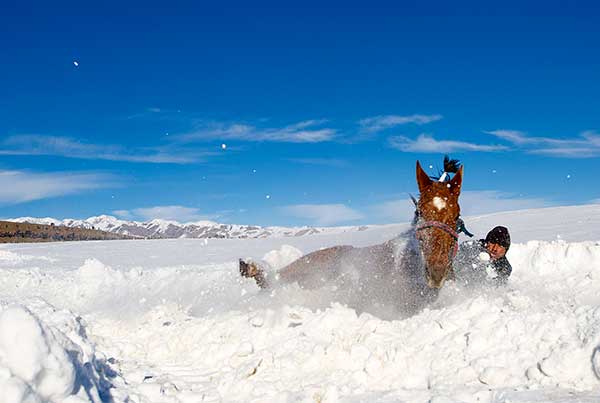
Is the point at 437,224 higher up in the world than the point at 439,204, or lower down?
lower down

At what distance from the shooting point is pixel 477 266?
6949mm

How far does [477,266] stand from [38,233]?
37522mm

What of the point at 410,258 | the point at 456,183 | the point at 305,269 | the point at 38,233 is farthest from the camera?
the point at 38,233

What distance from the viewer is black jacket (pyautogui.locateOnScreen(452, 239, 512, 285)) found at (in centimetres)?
670

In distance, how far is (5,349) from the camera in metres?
3.17

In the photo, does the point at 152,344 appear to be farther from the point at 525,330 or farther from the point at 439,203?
the point at 525,330

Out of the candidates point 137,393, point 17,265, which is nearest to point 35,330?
point 137,393

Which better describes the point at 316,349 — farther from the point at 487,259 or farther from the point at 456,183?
the point at 487,259

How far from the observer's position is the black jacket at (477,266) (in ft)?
22.0

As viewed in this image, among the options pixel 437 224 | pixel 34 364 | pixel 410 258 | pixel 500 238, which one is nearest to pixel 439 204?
pixel 437 224

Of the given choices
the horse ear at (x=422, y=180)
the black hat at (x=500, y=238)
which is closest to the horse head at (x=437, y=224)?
the horse ear at (x=422, y=180)

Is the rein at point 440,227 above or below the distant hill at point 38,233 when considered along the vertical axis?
below

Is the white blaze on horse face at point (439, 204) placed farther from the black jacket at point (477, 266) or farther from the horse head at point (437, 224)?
the black jacket at point (477, 266)

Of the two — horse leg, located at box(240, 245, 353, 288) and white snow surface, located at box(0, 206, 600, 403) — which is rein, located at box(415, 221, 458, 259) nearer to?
white snow surface, located at box(0, 206, 600, 403)
